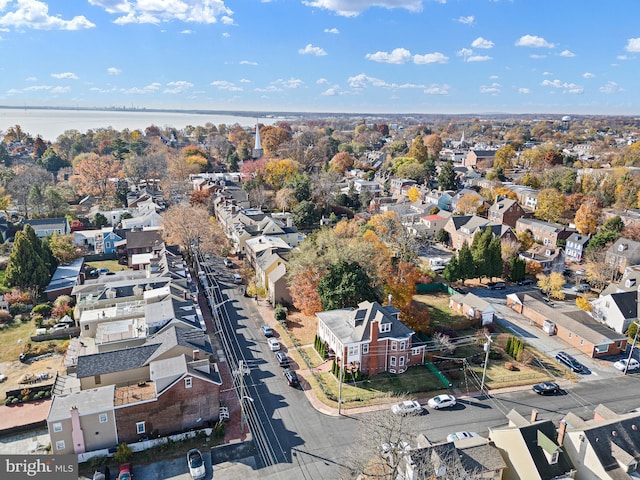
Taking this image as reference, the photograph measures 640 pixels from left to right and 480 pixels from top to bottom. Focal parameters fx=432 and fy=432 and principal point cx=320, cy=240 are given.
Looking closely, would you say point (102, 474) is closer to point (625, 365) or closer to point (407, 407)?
point (407, 407)

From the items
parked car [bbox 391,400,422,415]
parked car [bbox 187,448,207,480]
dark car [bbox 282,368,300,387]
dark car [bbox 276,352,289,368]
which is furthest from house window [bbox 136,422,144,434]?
parked car [bbox 391,400,422,415]

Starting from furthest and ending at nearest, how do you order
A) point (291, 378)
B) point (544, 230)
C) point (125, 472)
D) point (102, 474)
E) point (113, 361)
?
1. point (544, 230)
2. point (291, 378)
3. point (113, 361)
4. point (125, 472)
5. point (102, 474)

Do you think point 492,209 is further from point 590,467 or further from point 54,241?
point 54,241

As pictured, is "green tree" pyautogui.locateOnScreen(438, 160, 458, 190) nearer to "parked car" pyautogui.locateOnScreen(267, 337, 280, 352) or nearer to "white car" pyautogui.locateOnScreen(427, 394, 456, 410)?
"parked car" pyautogui.locateOnScreen(267, 337, 280, 352)

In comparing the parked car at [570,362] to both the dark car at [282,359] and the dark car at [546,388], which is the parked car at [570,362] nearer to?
the dark car at [546,388]

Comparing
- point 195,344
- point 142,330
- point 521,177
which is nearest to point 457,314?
point 195,344

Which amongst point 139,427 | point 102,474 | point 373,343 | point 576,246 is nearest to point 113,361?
point 139,427
